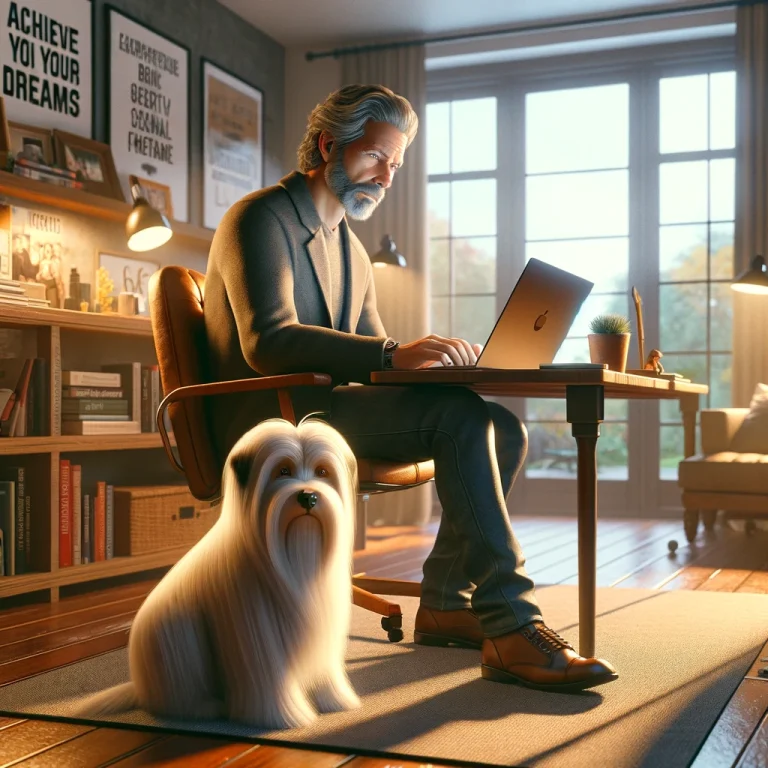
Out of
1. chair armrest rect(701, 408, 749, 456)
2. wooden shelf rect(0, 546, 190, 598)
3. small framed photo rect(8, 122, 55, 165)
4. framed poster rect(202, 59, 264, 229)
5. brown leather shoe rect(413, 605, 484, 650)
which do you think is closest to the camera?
brown leather shoe rect(413, 605, 484, 650)

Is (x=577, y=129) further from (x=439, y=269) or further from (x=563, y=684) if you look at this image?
(x=563, y=684)

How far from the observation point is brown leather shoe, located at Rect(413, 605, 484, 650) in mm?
2305

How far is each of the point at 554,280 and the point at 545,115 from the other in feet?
14.4

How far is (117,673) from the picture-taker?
6.89ft

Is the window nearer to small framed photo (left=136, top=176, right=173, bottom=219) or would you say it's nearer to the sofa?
the sofa

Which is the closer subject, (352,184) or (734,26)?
(352,184)

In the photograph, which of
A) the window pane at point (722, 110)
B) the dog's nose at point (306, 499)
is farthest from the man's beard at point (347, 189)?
the window pane at point (722, 110)

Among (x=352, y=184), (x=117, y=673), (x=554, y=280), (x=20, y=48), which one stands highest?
(x=20, y=48)

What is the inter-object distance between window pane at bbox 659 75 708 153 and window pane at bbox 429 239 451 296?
1396 mm

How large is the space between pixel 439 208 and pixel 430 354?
4489 mm

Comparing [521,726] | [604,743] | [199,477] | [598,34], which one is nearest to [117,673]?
[199,477]

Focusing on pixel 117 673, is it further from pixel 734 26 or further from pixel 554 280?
pixel 734 26

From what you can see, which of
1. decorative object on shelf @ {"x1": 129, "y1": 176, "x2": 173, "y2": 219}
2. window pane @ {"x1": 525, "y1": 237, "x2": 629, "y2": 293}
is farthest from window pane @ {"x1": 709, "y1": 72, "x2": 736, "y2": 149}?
decorative object on shelf @ {"x1": 129, "y1": 176, "x2": 173, "y2": 219}

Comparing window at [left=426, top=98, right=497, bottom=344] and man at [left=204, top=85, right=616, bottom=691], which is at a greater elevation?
window at [left=426, top=98, right=497, bottom=344]
